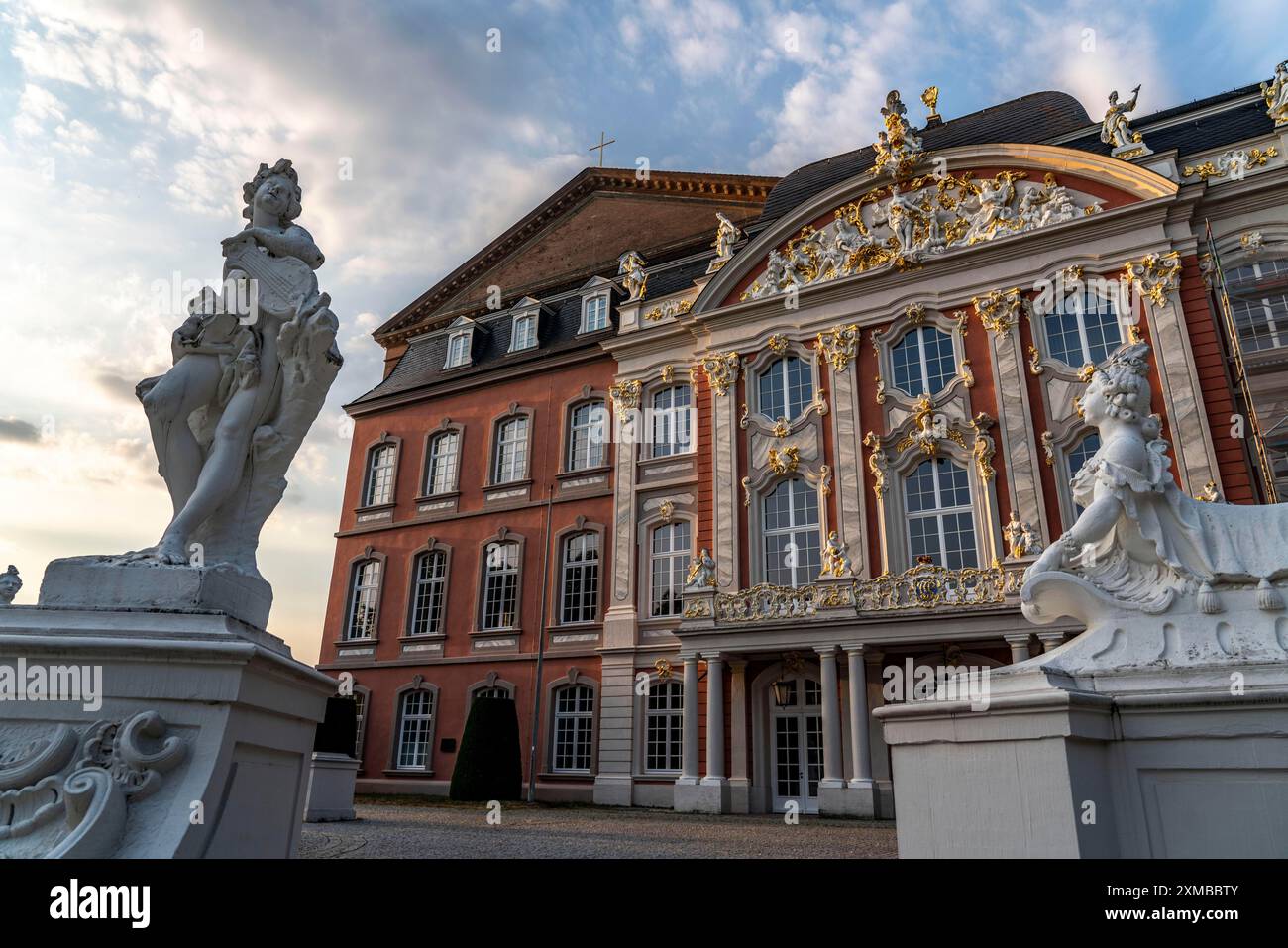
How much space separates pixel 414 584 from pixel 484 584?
240 centimetres

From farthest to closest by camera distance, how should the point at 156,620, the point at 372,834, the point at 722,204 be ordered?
the point at 722,204 → the point at 372,834 → the point at 156,620

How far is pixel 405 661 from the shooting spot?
21.7 m

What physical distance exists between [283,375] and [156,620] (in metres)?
1.15

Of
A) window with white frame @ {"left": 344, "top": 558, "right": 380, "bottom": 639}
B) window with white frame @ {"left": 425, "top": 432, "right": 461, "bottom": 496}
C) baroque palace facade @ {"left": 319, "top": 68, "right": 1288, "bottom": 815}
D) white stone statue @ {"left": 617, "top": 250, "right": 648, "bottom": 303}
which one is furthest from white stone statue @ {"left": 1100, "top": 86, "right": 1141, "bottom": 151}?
window with white frame @ {"left": 344, "top": 558, "right": 380, "bottom": 639}

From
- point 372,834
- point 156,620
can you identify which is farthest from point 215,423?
point 372,834

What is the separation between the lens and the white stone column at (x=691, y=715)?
53.1 ft

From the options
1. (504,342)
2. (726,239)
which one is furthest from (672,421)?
(504,342)

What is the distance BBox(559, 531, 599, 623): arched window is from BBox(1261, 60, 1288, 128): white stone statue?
16083mm

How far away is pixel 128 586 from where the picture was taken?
9.40 feet

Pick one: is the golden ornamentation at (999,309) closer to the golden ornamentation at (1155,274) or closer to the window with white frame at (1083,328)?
the window with white frame at (1083,328)

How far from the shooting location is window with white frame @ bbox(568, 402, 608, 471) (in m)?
21.4

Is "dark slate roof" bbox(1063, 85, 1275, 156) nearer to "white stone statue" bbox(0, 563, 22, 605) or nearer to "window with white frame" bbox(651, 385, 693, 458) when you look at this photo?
"window with white frame" bbox(651, 385, 693, 458)

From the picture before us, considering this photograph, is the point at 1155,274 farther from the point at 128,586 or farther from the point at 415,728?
the point at 415,728
